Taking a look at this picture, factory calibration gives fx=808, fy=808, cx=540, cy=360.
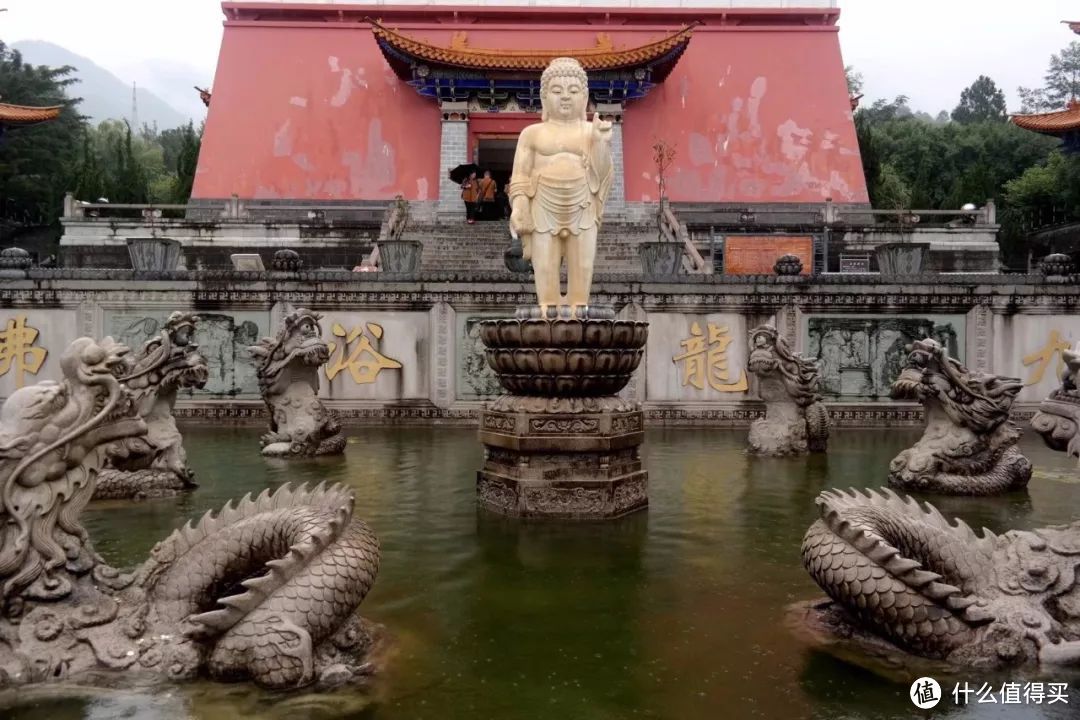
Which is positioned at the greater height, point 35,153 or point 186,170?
point 35,153

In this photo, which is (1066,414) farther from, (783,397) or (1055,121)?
(1055,121)

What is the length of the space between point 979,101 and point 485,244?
63437 millimetres

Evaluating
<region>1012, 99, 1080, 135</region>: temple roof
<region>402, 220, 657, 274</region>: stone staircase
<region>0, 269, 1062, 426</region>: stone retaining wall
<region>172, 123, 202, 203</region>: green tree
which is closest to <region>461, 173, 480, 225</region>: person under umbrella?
<region>402, 220, 657, 274</region>: stone staircase

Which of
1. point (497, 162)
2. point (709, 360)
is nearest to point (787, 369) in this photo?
point (709, 360)

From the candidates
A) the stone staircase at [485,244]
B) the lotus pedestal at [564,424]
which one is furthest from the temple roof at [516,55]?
the lotus pedestal at [564,424]

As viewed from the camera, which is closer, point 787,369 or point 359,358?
point 787,369

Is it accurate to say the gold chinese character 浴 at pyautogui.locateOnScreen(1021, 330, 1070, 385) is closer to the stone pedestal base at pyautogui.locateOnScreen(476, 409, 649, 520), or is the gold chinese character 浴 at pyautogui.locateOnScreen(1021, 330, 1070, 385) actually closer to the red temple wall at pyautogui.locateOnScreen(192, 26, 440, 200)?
the stone pedestal base at pyautogui.locateOnScreen(476, 409, 649, 520)

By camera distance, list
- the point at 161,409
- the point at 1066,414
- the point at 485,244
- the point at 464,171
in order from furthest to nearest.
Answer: the point at 464,171
the point at 485,244
the point at 161,409
the point at 1066,414

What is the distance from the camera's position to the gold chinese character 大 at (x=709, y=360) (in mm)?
10703

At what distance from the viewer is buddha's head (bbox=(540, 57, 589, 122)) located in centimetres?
600

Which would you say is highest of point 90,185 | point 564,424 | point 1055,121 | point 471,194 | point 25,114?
point 25,114

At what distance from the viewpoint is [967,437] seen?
6.43 m

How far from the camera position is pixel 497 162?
27656 mm

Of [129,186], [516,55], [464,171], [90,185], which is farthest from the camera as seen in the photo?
[129,186]
